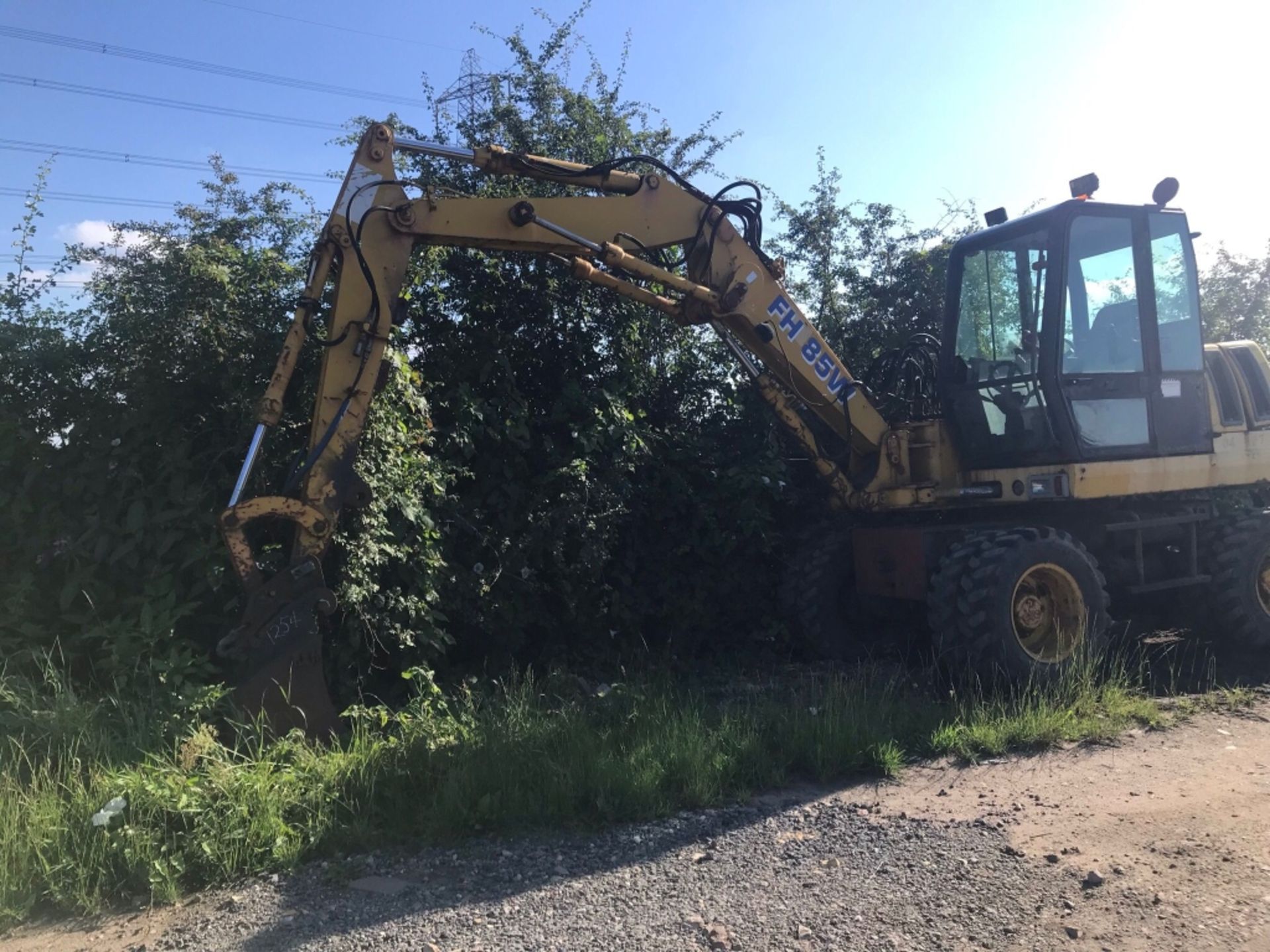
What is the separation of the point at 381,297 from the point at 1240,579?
723 cm

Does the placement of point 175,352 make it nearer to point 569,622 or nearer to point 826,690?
point 569,622

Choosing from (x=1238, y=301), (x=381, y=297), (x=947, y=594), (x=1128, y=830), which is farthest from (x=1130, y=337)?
(x=1238, y=301)

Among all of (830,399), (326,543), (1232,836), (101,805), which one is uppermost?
(830,399)

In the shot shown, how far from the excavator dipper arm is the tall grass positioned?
544mm

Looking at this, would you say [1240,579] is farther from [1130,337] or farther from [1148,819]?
[1148,819]

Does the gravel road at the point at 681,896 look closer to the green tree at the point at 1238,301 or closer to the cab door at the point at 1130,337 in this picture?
the cab door at the point at 1130,337

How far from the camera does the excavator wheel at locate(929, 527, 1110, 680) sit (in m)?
6.61

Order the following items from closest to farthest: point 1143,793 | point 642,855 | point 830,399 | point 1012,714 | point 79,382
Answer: point 642,855 → point 1143,793 → point 1012,714 → point 79,382 → point 830,399

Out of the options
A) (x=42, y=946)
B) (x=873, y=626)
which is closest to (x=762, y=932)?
(x=42, y=946)

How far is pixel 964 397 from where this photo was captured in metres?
7.84

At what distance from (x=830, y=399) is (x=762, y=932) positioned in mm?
4780

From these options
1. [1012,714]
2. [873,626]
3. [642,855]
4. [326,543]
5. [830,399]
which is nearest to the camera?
[642,855]

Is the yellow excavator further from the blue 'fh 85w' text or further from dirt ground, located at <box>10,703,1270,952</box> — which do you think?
dirt ground, located at <box>10,703,1270,952</box>

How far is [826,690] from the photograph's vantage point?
6.78 m
